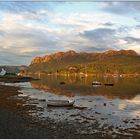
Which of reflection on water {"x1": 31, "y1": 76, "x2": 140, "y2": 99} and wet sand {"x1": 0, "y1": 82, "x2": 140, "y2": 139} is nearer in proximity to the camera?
wet sand {"x1": 0, "y1": 82, "x2": 140, "y2": 139}

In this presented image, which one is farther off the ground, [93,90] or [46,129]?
[93,90]

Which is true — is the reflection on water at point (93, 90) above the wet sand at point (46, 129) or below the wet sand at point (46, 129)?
above

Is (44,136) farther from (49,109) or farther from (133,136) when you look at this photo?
(49,109)

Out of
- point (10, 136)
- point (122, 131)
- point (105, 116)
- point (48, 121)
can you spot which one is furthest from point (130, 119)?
point (10, 136)

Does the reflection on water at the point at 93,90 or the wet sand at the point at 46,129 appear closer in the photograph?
the wet sand at the point at 46,129

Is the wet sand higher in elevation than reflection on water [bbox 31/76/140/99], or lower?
lower

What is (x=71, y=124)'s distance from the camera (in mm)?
27516

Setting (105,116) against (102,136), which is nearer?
(102,136)

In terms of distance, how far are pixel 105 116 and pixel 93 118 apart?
202 centimetres

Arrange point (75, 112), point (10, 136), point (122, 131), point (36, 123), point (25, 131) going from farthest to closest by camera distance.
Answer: point (75, 112) → point (36, 123) → point (122, 131) → point (25, 131) → point (10, 136)

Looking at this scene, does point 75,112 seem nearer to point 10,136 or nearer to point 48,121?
point 48,121

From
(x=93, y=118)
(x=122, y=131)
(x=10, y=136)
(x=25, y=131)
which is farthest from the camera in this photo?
(x=93, y=118)

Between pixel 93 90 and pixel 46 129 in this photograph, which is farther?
pixel 93 90

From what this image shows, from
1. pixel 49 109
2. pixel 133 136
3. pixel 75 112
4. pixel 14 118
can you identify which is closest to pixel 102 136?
pixel 133 136
